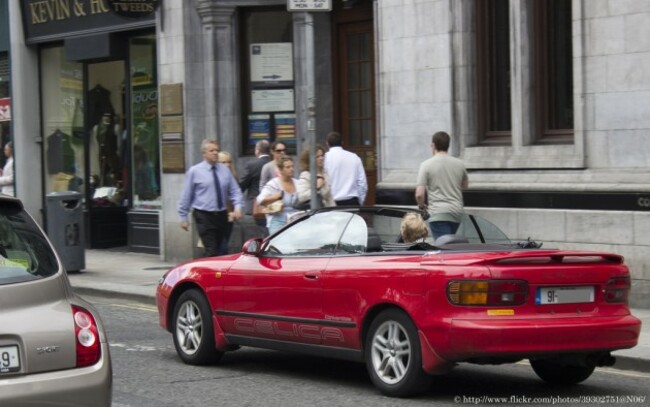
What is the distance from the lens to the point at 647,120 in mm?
13570

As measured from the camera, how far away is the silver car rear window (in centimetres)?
596

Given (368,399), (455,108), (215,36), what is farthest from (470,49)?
Answer: (368,399)

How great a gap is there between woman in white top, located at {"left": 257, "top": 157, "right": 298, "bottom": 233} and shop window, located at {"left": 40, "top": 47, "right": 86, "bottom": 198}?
30.4ft

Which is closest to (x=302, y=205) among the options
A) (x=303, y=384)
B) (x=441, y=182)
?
(x=441, y=182)

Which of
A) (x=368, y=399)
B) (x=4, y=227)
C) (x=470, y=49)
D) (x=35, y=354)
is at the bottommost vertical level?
(x=368, y=399)

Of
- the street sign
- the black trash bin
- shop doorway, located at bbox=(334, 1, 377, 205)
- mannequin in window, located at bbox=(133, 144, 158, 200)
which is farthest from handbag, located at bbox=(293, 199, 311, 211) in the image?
mannequin in window, located at bbox=(133, 144, 158, 200)

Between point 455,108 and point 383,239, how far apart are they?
21.8 feet

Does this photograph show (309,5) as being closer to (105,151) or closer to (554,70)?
(554,70)

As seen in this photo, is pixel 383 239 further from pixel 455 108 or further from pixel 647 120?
pixel 455 108

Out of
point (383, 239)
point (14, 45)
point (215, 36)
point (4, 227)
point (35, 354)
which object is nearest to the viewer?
point (35, 354)

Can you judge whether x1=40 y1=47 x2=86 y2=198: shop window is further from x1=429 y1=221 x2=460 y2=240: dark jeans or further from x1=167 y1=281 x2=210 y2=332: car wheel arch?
x1=167 y1=281 x2=210 y2=332: car wheel arch

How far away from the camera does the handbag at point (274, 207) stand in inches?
579

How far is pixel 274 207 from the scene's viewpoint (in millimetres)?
14734

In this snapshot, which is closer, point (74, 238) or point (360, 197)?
point (360, 197)
